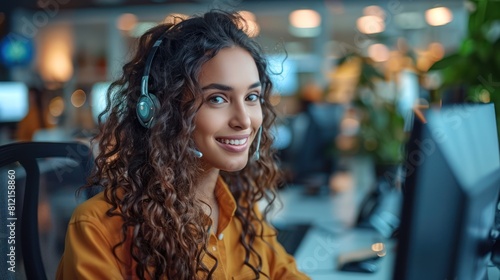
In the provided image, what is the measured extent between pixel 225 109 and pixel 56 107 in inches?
242

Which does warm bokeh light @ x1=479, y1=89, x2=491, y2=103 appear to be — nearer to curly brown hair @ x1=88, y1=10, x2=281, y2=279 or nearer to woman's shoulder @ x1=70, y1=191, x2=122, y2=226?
curly brown hair @ x1=88, y1=10, x2=281, y2=279

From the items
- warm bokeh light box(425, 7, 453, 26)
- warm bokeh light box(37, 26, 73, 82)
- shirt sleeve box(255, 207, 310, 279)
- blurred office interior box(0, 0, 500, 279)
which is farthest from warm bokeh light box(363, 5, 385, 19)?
shirt sleeve box(255, 207, 310, 279)

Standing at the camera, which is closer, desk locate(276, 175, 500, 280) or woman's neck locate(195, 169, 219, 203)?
woman's neck locate(195, 169, 219, 203)

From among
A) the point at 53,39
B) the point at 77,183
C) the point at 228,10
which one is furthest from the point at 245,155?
the point at 53,39

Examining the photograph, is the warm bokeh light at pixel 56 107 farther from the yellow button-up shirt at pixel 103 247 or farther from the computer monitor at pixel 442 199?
the computer monitor at pixel 442 199

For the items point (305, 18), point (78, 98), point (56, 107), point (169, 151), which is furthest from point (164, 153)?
point (305, 18)

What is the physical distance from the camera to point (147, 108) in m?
1.06

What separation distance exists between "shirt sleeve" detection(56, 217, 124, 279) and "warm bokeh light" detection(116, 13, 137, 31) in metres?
8.20

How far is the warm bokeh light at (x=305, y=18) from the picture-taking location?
893cm


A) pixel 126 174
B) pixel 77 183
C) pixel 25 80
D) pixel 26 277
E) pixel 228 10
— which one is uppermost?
pixel 228 10

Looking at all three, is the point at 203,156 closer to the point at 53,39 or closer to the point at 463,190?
the point at 463,190

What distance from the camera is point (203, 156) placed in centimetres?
110

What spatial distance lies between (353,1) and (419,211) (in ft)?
25.0

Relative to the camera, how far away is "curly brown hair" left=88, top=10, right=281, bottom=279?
1036 mm
